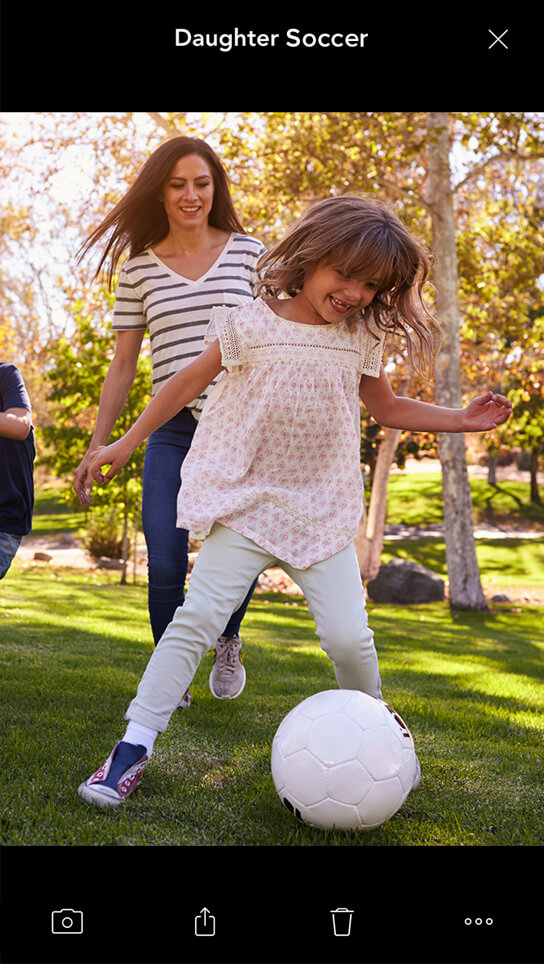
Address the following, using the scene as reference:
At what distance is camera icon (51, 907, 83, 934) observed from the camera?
5.66 ft

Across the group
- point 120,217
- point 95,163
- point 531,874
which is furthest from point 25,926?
point 95,163

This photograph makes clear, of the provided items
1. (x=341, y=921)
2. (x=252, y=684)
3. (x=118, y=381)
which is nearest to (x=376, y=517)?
(x=252, y=684)

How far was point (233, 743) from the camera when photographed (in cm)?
371

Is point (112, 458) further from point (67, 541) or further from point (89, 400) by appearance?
point (67, 541)

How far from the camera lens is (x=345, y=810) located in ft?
8.66

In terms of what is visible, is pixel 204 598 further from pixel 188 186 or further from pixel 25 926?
pixel 188 186

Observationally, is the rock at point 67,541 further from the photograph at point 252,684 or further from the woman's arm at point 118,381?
the woman's arm at point 118,381

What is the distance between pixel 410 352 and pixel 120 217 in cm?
148

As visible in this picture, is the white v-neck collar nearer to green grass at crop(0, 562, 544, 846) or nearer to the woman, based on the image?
the woman

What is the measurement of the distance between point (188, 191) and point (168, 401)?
1155 mm

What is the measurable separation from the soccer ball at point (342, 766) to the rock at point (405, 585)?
12367 millimetres

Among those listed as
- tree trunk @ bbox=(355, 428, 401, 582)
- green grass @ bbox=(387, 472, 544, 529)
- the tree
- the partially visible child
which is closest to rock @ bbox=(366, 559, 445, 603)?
tree trunk @ bbox=(355, 428, 401, 582)

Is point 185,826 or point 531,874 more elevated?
point 531,874

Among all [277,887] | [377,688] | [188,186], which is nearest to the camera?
[277,887]
